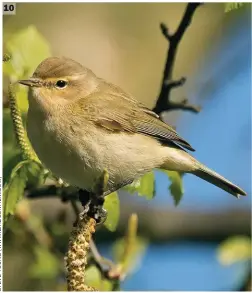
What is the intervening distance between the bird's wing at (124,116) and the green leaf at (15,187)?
0.39m

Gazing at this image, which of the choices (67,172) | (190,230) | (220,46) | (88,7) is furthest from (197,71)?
(67,172)

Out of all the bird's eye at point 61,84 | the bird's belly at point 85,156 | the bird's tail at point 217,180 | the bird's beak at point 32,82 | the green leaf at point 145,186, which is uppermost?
the bird's beak at point 32,82

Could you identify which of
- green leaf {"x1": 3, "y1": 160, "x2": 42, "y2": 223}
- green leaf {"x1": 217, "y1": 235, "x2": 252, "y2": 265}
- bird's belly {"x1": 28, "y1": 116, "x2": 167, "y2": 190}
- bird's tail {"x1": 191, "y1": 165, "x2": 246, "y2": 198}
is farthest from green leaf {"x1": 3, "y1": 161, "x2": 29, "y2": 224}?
green leaf {"x1": 217, "y1": 235, "x2": 252, "y2": 265}

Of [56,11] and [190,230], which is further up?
[56,11]

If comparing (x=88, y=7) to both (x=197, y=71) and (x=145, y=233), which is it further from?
(x=145, y=233)

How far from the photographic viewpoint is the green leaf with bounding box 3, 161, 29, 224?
2.34m

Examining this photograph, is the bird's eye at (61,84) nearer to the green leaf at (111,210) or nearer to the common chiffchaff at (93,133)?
the common chiffchaff at (93,133)

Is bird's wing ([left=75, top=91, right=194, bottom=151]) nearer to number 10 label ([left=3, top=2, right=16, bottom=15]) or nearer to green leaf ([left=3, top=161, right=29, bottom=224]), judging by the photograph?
green leaf ([left=3, top=161, right=29, bottom=224])

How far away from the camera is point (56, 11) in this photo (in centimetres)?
392

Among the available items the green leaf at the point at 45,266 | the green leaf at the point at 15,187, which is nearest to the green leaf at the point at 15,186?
the green leaf at the point at 15,187

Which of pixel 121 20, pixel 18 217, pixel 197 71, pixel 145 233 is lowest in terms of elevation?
pixel 145 233

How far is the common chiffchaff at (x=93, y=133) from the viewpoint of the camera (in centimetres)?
243

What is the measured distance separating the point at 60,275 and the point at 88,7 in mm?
1786

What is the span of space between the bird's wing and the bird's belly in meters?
0.10
